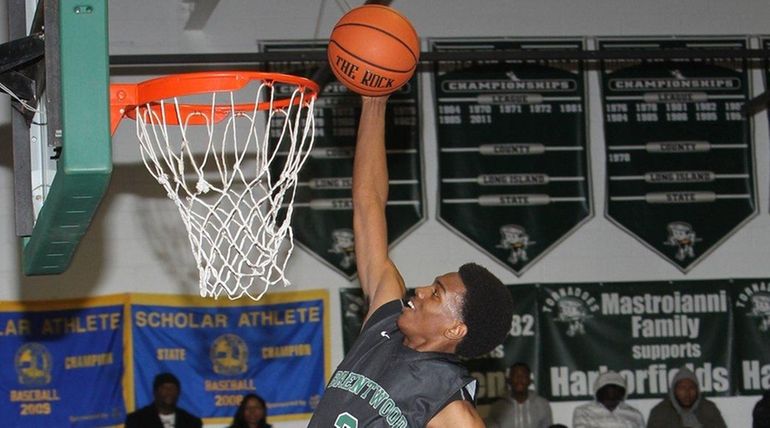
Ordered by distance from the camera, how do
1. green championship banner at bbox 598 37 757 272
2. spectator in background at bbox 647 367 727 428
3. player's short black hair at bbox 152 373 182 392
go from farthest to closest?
green championship banner at bbox 598 37 757 272 → spectator in background at bbox 647 367 727 428 → player's short black hair at bbox 152 373 182 392

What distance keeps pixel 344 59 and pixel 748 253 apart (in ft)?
20.9

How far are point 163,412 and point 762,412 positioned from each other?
4624mm

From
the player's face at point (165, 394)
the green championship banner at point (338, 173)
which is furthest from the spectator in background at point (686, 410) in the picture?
the player's face at point (165, 394)

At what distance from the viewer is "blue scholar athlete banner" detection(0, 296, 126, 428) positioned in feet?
27.7

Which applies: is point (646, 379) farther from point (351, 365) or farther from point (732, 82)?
point (351, 365)

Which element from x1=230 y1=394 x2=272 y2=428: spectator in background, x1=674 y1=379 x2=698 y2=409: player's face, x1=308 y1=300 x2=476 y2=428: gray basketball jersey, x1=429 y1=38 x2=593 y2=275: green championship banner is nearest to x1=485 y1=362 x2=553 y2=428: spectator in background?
x1=429 y1=38 x2=593 y2=275: green championship banner

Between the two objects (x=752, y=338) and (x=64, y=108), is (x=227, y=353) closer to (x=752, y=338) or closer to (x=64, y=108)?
(x=752, y=338)

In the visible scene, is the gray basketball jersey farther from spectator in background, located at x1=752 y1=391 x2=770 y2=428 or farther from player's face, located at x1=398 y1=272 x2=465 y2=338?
spectator in background, located at x1=752 y1=391 x2=770 y2=428

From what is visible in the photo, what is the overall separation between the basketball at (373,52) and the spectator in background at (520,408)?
501 centimetres

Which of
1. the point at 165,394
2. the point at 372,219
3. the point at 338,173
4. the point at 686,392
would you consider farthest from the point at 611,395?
the point at 372,219

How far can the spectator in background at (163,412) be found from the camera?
830 centimetres

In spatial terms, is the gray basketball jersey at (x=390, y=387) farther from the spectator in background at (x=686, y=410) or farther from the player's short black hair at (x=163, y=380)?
the spectator in background at (x=686, y=410)

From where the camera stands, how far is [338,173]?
8.89 meters

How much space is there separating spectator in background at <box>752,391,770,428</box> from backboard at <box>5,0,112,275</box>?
6.59 meters
